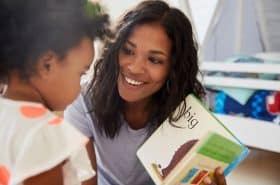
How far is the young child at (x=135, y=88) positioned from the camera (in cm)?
82

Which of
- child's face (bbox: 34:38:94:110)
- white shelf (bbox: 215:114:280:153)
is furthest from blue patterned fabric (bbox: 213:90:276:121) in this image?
child's face (bbox: 34:38:94:110)

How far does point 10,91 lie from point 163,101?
42 centimetres

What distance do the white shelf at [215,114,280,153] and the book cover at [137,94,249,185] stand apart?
11.8 inches

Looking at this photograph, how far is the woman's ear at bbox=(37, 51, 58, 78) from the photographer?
545 mm

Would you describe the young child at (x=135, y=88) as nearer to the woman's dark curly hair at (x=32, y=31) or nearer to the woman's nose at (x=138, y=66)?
the woman's nose at (x=138, y=66)

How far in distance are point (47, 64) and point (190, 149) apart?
0.37 meters

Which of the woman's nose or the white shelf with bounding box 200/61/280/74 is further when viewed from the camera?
the white shelf with bounding box 200/61/280/74

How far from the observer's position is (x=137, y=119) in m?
0.94

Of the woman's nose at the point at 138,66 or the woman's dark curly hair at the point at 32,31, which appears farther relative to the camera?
the woman's nose at the point at 138,66

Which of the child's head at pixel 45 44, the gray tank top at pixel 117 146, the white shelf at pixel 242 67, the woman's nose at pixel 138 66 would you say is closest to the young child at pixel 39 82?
the child's head at pixel 45 44

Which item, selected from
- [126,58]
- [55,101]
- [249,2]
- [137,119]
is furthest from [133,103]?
[249,2]

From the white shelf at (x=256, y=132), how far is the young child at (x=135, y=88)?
0.28m

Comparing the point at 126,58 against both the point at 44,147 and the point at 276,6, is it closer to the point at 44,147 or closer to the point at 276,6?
the point at 44,147

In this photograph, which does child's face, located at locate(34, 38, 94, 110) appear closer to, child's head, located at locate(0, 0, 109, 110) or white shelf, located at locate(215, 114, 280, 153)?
child's head, located at locate(0, 0, 109, 110)
